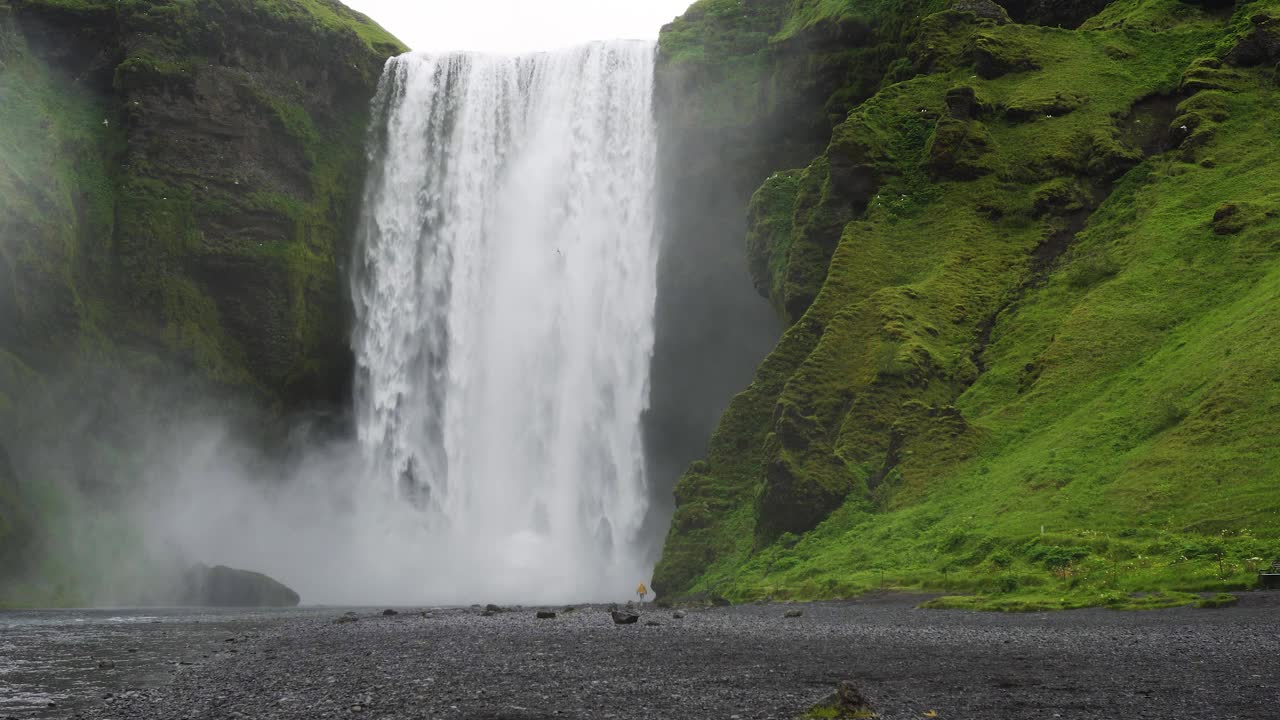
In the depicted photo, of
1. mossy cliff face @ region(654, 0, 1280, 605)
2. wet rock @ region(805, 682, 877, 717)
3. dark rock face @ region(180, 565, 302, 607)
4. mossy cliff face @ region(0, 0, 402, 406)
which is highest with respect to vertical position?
mossy cliff face @ region(0, 0, 402, 406)

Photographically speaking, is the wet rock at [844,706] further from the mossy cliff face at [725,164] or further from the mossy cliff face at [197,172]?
the mossy cliff face at [197,172]

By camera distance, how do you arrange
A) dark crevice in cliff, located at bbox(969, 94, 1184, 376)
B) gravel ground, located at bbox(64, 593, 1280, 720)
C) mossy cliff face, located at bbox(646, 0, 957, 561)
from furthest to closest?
mossy cliff face, located at bbox(646, 0, 957, 561)
dark crevice in cliff, located at bbox(969, 94, 1184, 376)
gravel ground, located at bbox(64, 593, 1280, 720)

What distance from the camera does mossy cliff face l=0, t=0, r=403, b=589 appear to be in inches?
2169

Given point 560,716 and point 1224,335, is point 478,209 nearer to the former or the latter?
point 1224,335

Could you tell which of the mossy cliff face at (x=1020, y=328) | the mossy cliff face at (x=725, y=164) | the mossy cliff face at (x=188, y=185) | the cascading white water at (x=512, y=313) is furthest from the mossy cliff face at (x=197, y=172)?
the mossy cliff face at (x=1020, y=328)

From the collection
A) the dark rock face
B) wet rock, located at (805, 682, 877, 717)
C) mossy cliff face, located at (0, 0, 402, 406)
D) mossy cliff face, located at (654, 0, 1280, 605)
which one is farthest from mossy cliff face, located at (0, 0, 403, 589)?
wet rock, located at (805, 682, 877, 717)

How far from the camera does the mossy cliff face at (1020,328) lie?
2627 centimetres

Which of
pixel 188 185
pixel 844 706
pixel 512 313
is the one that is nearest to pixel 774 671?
pixel 844 706

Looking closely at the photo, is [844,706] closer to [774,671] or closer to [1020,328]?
[774,671]

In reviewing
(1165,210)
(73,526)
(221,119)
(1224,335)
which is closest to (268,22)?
(221,119)

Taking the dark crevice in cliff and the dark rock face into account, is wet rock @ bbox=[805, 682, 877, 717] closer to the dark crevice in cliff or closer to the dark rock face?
the dark crevice in cliff

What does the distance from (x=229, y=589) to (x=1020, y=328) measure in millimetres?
37006

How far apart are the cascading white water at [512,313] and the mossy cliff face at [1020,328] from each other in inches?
393

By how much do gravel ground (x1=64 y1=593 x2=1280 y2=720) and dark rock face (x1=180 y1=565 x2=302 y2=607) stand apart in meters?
28.5
